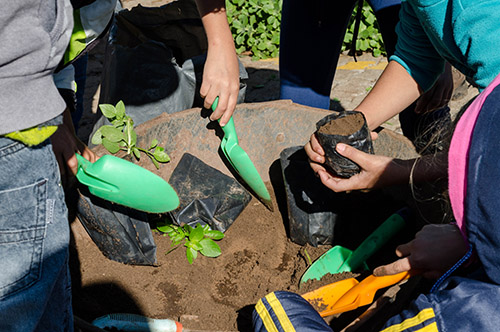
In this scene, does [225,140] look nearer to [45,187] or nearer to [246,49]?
[45,187]

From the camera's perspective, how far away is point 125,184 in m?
1.55

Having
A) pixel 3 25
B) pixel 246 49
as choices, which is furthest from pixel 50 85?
pixel 246 49

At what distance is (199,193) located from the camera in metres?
1.94

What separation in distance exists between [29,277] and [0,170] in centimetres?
26

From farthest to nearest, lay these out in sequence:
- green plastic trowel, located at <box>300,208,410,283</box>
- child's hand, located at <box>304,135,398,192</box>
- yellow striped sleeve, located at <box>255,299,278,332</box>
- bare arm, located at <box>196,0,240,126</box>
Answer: green plastic trowel, located at <box>300,208,410,283</box> → bare arm, located at <box>196,0,240,126</box> → child's hand, located at <box>304,135,398,192</box> → yellow striped sleeve, located at <box>255,299,278,332</box>

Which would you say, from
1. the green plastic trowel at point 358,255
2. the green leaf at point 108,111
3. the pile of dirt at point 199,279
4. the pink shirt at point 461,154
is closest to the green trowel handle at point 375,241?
the green plastic trowel at point 358,255

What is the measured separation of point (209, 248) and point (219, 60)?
70cm

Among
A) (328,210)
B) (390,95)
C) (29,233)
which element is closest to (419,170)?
(390,95)

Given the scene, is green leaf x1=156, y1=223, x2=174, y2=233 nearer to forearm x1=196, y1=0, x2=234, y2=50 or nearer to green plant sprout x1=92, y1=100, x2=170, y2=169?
green plant sprout x1=92, y1=100, x2=170, y2=169

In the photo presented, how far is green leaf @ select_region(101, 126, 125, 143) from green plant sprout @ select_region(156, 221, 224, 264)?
374mm

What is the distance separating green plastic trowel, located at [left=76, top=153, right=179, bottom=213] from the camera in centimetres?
150

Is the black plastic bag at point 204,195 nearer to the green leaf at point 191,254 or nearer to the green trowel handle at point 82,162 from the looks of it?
the green leaf at point 191,254

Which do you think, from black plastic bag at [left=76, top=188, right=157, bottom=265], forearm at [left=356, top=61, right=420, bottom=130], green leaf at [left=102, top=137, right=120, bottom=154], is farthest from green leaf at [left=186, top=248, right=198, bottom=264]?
forearm at [left=356, top=61, right=420, bottom=130]

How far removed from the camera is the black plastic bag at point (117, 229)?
164cm
